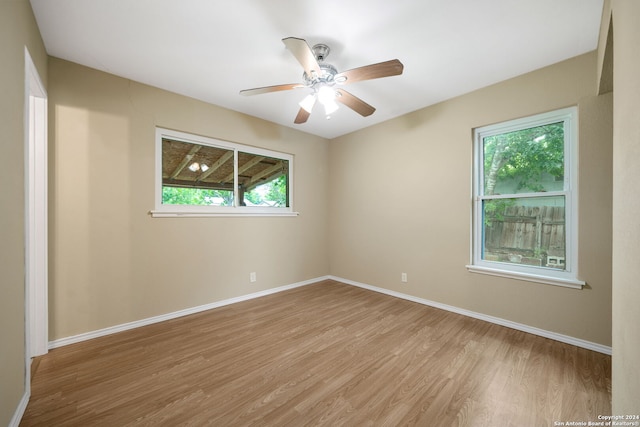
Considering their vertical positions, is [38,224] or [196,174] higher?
[196,174]

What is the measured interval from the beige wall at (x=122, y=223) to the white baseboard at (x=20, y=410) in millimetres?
840

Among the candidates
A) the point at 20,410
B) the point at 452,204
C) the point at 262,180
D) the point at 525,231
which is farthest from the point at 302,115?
the point at 20,410

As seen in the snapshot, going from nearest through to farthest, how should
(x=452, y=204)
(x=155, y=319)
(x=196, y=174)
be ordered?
(x=155, y=319) < (x=452, y=204) < (x=196, y=174)

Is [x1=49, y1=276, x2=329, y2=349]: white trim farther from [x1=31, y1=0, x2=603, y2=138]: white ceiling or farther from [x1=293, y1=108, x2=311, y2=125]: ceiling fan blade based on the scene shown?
[x1=31, y1=0, x2=603, y2=138]: white ceiling

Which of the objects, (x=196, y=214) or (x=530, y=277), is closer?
(x=530, y=277)

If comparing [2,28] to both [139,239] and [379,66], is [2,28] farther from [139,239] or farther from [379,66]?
[379,66]

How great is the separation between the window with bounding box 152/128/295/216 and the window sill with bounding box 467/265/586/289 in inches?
104

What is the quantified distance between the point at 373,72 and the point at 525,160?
1.99 metres

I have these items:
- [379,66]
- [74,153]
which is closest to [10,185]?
[74,153]

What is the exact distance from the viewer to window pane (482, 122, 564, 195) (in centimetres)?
239

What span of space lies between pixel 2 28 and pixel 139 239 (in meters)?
1.84

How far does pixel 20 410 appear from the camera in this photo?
1421 millimetres

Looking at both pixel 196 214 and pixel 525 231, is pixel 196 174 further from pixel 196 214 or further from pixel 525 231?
pixel 525 231

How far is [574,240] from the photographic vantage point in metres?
2.25
